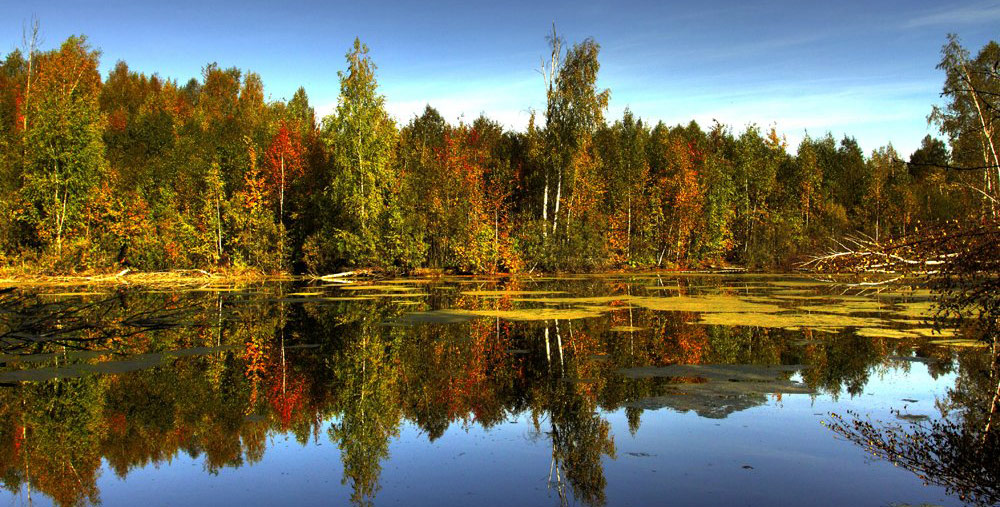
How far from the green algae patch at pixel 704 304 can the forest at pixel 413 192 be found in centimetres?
1344

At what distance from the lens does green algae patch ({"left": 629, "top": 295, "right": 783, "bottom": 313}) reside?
16.4m

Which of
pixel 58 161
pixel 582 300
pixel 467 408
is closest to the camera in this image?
pixel 467 408

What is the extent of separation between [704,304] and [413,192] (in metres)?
19.0

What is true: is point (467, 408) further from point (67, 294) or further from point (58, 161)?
point (58, 161)

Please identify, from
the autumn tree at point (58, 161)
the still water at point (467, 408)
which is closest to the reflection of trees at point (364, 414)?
the still water at point (467, 408)

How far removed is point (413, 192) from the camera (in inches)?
1302

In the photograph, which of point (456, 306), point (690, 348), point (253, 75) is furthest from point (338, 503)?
point (253, 75)

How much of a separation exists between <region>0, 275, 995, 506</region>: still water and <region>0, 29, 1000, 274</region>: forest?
718 inches

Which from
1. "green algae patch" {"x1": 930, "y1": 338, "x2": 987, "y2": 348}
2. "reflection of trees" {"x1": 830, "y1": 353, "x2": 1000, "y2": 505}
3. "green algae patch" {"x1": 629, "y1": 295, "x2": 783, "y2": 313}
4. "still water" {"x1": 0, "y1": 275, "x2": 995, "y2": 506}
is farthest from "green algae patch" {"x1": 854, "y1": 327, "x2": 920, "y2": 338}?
"reflection of trees" {"x1": 830, "y1": 353, "x2": 1000, "y2": 505}

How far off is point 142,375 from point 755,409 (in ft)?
27.8

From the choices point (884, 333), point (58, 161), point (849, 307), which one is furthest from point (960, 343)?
point (58, 161)

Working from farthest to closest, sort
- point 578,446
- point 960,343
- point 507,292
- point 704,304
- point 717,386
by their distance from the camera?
point 507,292 < point 704,304 < point 960,343 < point 717,386 < point 578,446

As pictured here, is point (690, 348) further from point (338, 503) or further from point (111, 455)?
point (111, 455)

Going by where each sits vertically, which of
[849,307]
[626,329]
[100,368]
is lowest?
[100,368]
